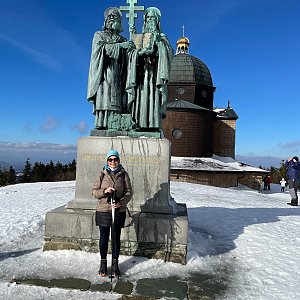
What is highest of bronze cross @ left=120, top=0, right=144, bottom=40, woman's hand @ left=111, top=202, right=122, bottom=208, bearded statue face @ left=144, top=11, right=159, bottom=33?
bronze cross @ left=120, top=0, right=144, bottom=40

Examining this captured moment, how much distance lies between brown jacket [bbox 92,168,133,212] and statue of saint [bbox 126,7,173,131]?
1.79m

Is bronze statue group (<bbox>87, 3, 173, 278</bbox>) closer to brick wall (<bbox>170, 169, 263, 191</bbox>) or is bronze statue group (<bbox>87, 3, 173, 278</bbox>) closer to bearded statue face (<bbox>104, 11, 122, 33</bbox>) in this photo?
bearded statue face (<bbox>104, 11, 122, 33</bbox>)

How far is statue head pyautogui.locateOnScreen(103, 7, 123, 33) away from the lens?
5941mm

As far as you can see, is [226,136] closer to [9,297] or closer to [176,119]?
[176,119]

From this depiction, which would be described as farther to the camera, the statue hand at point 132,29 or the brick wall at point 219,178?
the brick wall at point 219,178

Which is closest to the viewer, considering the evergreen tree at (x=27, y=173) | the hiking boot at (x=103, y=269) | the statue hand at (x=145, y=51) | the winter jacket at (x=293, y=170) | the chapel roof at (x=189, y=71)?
the hiking boot at (x=103, y=269)

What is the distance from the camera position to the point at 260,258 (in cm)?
543

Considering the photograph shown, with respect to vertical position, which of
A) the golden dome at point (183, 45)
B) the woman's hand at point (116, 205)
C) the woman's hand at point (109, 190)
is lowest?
the woman's hand at point (116, 205)

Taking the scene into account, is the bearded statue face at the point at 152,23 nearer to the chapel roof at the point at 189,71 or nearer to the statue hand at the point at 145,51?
the statue hand at the point at 145,51

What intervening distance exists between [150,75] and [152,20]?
1055 millimetres

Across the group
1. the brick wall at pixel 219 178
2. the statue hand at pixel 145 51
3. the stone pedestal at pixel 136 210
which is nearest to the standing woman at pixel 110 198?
the stone pedestal at pixel 136 210

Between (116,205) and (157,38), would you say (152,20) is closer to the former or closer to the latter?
(157,38)

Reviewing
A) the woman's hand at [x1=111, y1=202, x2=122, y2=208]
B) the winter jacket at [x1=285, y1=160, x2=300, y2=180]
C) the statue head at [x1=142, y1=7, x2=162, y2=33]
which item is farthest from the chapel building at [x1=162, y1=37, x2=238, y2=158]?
the woman's hand at [x1=111, y1=202, x2=122, y2=208]

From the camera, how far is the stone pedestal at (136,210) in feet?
16.1
